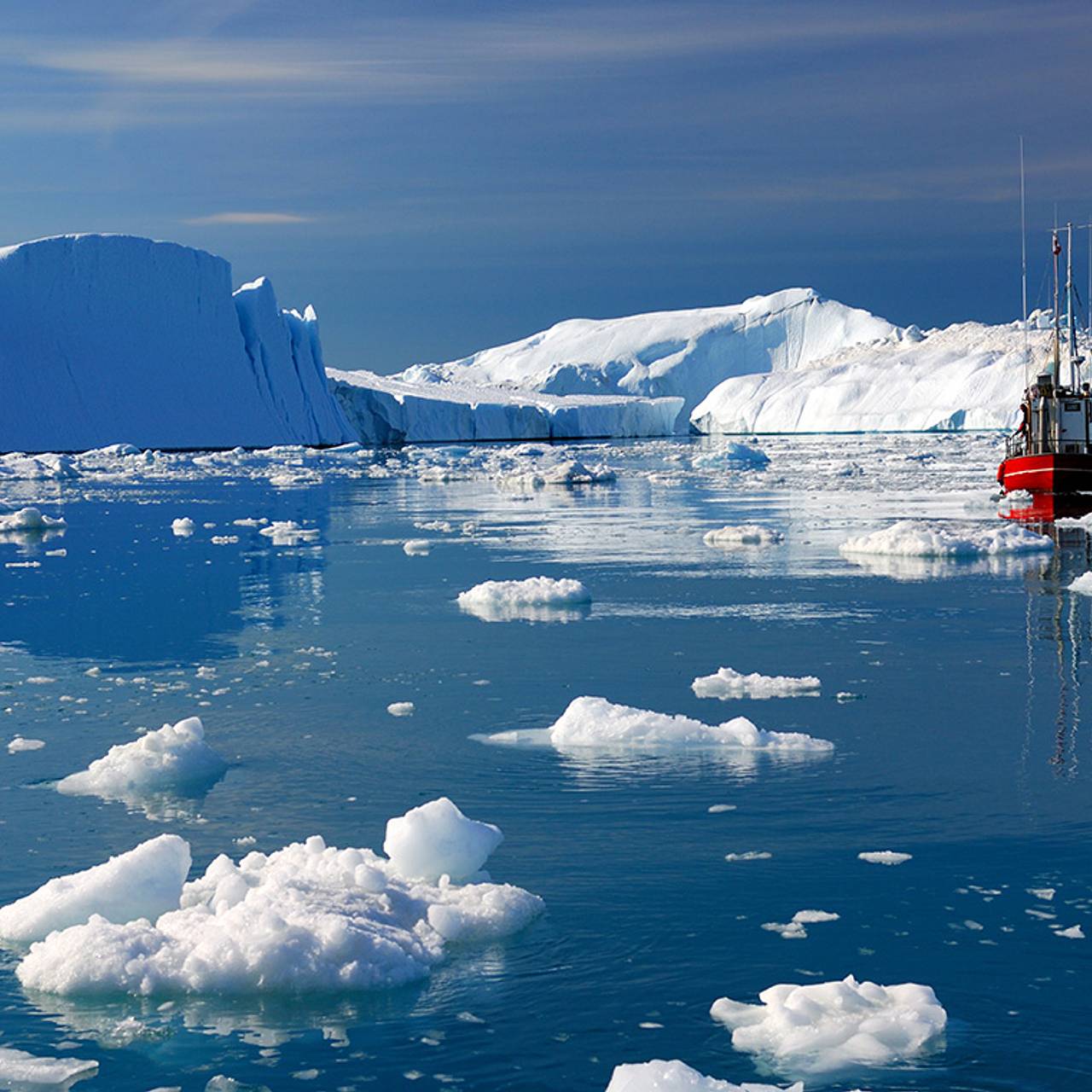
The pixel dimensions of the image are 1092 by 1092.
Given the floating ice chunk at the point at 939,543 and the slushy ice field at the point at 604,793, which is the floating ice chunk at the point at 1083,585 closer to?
the slushy ice field at the point at 604,793

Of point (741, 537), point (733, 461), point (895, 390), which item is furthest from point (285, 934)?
point (895, 390)

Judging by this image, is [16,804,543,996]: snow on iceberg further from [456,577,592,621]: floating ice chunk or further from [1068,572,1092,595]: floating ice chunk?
[1068,572,1092,595]: floating ice chunk

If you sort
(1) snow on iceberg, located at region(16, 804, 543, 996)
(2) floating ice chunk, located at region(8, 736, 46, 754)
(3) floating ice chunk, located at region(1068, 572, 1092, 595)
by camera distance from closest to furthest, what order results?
(1) snow on iceberg, located at region(16, 804, 543, 996) < (2) floating ice chunk, located at region(8, 736, 46, 754) < (3) floating ice chunk, located at region(1068, 572, 1092, 595)

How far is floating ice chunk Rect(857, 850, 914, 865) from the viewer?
4547 mm

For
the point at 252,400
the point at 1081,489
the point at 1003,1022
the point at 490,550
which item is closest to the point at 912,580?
the point at 490,550

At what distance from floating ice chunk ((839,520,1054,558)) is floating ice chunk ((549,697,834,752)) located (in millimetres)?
7672

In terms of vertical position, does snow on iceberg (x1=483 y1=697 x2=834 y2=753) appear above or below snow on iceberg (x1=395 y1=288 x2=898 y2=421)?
below

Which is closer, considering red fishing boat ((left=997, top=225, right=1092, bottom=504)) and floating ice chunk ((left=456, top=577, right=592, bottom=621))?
floating ice chunk ((left=456, top=577, right=592, bottom=621))

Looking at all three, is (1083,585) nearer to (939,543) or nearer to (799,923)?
(939,543)

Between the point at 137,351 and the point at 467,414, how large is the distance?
72.4ft

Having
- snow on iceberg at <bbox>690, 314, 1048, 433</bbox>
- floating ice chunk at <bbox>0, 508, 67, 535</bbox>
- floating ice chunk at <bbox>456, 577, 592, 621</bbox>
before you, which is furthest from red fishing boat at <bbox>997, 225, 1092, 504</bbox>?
snow on iceberg at <bbox>690, 314, 1048, 433</bbox>

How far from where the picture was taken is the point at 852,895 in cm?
425

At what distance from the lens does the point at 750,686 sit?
7.25m

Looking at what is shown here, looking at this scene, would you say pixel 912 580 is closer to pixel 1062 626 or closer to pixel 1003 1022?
pixel 1062 626
